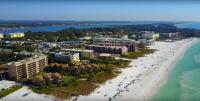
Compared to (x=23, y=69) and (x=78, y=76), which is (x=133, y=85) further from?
(x=23, y=69)

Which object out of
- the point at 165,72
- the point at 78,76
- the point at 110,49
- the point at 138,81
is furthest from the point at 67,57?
the point at 110,49

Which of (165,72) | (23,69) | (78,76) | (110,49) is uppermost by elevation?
(23,69)

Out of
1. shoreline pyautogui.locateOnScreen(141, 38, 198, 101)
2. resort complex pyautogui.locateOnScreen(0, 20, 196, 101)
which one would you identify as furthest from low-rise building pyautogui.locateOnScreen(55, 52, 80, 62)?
shoreline pyautogui.locateOnScreen(141, 38, 198, 101)

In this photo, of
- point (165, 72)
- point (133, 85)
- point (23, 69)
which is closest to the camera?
point (133, 85)

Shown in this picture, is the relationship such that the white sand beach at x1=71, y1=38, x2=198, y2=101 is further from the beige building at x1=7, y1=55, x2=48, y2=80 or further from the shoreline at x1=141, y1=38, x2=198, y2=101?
the beige building at x1=7, y1=55, x2=48, y2=80

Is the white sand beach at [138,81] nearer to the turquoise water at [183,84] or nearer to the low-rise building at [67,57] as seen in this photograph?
the turquoise water at [183,84]

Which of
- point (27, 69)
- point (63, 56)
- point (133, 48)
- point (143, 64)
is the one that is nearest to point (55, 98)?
point (27, 69)

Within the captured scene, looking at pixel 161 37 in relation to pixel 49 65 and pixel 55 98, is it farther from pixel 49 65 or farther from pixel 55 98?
pixel 55 98

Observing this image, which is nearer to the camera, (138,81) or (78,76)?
(138,81)
